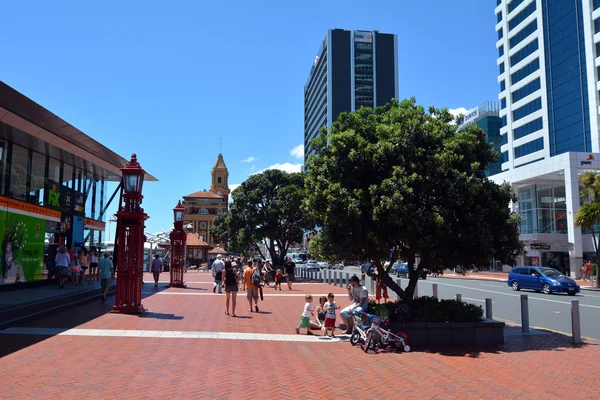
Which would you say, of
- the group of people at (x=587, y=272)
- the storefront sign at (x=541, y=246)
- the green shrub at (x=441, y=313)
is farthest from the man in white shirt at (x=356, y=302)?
the storefront sign at (x=541, y=246)

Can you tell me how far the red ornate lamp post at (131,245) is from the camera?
12750mm

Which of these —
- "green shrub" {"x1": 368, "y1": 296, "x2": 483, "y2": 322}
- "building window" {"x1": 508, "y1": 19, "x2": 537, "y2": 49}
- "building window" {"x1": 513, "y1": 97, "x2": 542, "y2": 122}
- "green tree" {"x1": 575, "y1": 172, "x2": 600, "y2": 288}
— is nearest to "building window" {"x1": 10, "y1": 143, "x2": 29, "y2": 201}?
"green shrub" {"x1": 368, "y1": 296, "x2": 483, "y2": 322}

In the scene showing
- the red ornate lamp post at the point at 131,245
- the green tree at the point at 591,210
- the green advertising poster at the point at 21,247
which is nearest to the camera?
the red ornate lamp post at the point at 131,245

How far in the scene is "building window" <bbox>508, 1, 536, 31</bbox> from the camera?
194 feet

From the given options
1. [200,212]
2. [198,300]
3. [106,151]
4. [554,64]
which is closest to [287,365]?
[198,300]

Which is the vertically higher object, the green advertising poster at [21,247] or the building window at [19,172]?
the building window at [19,172]

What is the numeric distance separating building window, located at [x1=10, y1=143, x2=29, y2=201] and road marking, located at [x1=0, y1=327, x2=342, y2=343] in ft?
26.6

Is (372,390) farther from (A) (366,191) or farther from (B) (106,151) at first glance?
(B) (106,151)

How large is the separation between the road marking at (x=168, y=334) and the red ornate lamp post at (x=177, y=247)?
12.6 meters

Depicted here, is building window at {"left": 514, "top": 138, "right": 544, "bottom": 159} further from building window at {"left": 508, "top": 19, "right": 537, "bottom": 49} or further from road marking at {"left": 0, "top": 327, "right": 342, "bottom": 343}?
road marking at {"left": 0, "top": 327, "right": 342, "bottom": 343}

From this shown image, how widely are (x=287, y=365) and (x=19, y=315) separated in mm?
6943

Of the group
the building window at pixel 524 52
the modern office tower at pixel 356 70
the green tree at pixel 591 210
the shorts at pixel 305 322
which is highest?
the modern office tower at pixel 356 70

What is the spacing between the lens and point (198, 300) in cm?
1681

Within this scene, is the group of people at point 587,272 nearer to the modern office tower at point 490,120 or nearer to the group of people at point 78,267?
the group of people at point 78,267
